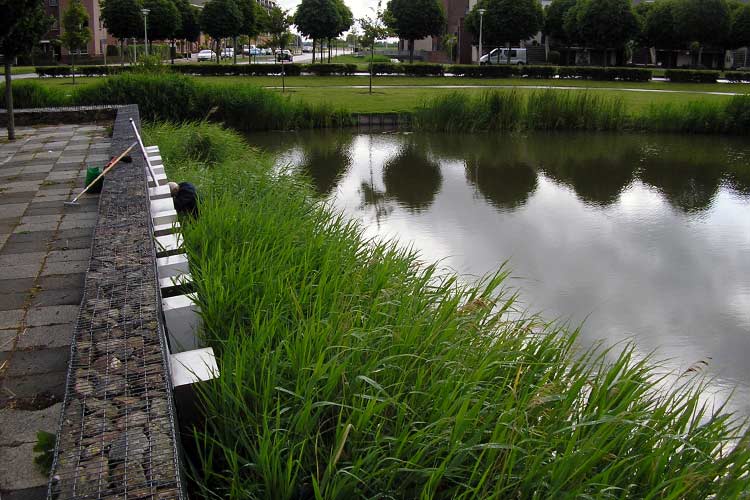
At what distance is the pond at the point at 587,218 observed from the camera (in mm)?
5641

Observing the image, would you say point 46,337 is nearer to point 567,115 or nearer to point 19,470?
point 19,470

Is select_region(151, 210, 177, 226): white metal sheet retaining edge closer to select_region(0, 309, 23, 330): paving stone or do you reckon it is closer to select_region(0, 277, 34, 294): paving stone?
select_region(0, 277, 34, 294): paving stone

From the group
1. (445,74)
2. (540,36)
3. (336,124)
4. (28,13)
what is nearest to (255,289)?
(28,13)

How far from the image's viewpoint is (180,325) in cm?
312

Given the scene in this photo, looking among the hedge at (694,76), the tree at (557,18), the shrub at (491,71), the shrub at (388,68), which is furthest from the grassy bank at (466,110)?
the tree at (557,18)

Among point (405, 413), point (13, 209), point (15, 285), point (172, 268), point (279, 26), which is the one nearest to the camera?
point (405, 413)

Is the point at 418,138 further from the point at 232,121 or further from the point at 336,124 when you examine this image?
the point at 232,121

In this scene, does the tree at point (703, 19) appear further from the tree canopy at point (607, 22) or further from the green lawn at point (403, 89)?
the green lawn at point (403, 89)

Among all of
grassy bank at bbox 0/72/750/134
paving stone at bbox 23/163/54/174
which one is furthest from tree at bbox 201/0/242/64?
paving stone at bbox 23/163/54/174

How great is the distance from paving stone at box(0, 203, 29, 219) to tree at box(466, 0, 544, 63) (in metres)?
32.0

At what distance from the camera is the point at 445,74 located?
32281mm

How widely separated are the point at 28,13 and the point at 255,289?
7.59m

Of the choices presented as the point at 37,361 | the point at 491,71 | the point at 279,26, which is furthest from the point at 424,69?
the point at 37,361

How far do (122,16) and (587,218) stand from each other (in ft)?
101
